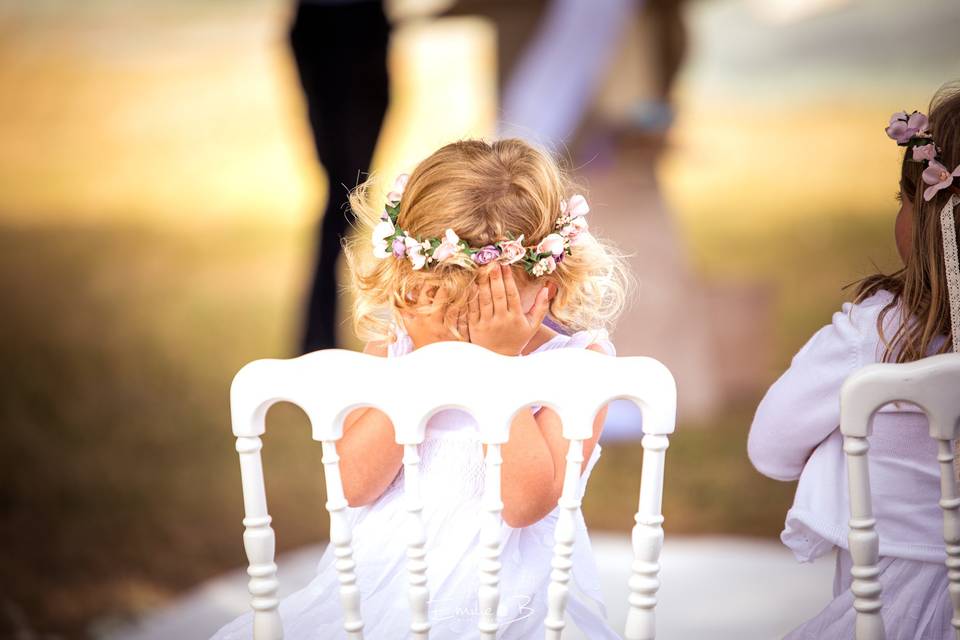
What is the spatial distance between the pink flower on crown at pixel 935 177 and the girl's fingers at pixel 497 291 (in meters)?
0.50

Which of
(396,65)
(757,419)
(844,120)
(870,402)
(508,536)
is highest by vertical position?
(396,65)

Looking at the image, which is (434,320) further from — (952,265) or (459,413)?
(952,265)

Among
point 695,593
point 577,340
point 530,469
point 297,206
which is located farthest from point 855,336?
point 297,206

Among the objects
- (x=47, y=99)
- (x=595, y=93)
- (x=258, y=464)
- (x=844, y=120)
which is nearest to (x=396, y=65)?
(x=595, y=93)

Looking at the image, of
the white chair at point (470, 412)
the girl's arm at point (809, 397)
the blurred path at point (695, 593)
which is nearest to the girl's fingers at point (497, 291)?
the white chair at point (470, 412)

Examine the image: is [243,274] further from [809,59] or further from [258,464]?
[258,464]

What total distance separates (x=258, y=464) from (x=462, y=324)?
1.18ft

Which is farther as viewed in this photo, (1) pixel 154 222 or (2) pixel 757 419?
(1) pixel 154 222

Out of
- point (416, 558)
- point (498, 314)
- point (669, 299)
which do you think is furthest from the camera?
point (669, 299)

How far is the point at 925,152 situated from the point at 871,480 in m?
0.40

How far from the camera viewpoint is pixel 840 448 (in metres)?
1.30

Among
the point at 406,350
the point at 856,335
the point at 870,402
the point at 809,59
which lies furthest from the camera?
the point at 809,59

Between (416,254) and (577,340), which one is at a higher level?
(416,254)

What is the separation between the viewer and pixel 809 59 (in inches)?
141
